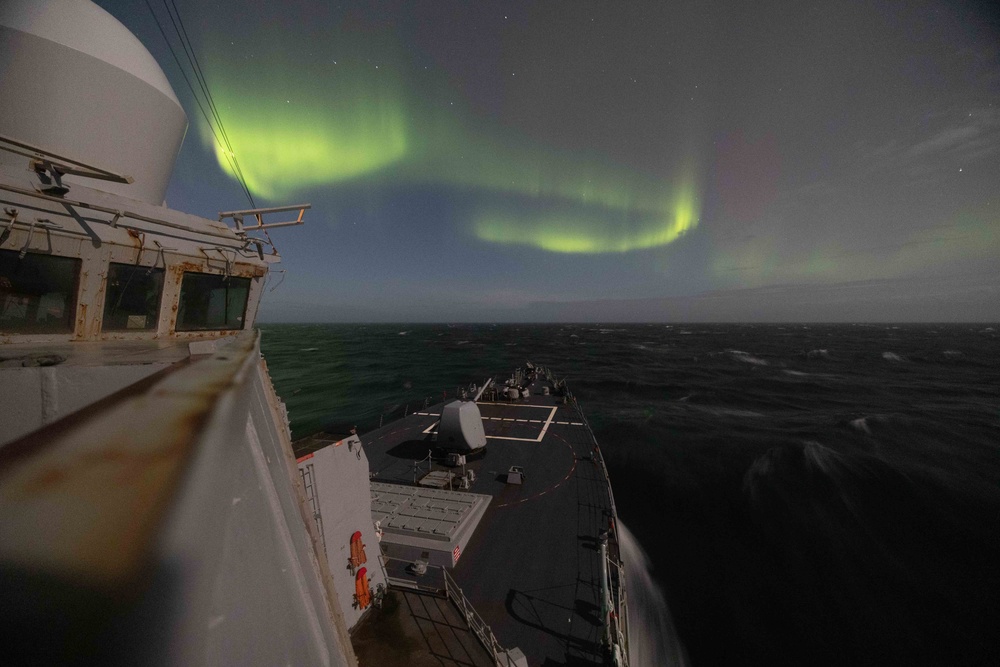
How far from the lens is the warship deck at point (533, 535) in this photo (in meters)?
11.1

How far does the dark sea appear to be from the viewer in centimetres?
1666

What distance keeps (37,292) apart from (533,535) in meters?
15.2

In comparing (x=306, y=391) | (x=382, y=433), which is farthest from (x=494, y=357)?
(x=382, y=433)

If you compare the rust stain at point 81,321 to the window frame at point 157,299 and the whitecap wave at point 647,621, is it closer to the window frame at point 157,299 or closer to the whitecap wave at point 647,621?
the window frame at point 157,299

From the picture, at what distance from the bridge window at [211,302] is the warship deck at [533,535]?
31.3 feet

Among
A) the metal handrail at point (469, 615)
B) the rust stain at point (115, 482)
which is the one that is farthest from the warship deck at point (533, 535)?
the rust stain at point (115, 482)

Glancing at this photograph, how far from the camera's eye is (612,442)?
38.4 metres

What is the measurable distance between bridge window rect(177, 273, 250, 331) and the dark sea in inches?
187

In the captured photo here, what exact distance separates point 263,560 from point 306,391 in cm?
6365

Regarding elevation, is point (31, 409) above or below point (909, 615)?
above

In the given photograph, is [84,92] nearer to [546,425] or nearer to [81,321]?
[81,321]

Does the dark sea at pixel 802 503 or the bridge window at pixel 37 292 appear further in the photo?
the dark sea at pixel 802 503

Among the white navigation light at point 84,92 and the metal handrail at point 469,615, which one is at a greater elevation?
the white navigation light at point 84,92

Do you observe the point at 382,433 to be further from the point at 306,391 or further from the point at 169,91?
the point at 306,391
